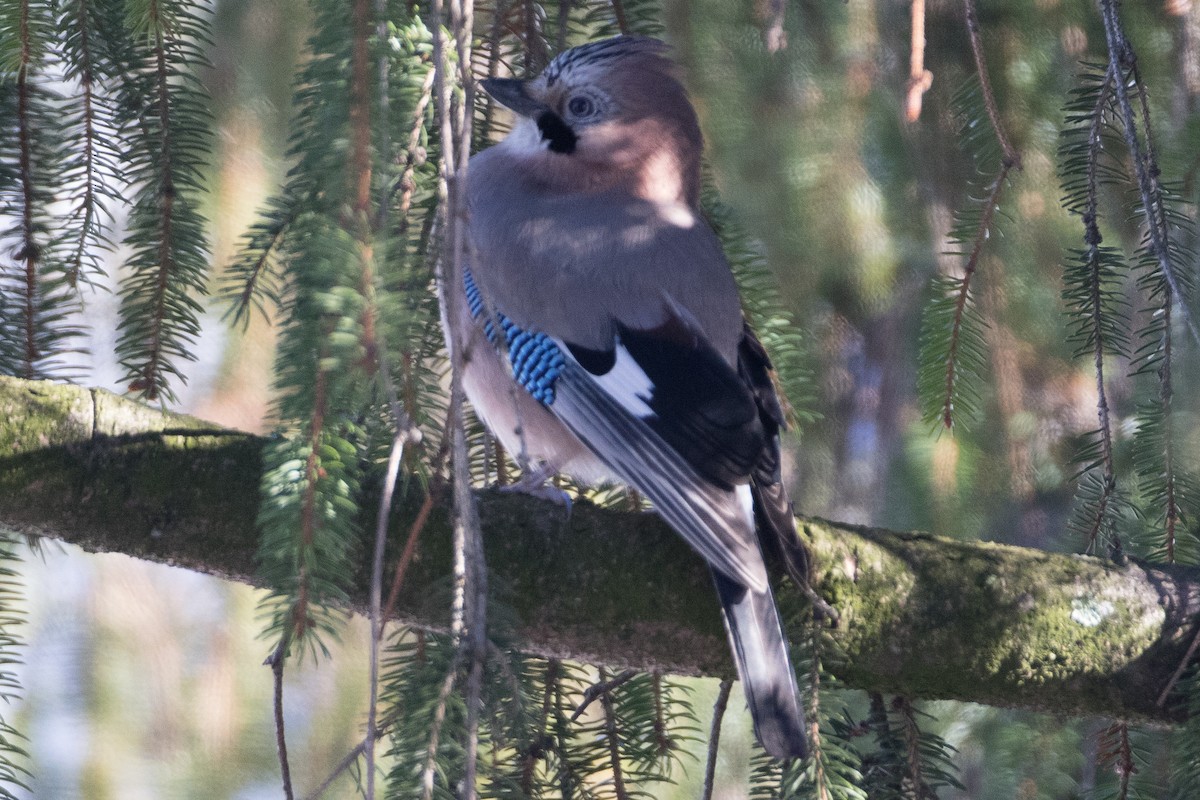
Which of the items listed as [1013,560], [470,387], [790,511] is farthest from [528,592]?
[1013,560]

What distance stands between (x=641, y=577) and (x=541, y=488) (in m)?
0.27

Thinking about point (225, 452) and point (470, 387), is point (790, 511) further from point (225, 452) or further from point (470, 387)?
point (225, 452)

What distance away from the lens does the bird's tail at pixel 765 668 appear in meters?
1.58

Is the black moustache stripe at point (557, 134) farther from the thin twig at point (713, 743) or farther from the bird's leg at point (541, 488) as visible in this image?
the thin twig at point (713, 743)

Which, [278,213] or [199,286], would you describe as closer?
[278,213]

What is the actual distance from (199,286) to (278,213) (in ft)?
1.01

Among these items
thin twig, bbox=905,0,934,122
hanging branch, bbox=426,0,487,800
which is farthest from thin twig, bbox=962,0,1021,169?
hanging branch, bbox=426,0,487,800

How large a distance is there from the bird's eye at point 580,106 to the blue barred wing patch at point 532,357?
436 mm

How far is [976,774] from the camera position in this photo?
286cm

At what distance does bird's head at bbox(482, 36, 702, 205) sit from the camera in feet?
7.94

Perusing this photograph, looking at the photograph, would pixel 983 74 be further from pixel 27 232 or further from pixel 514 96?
pixel 27 232

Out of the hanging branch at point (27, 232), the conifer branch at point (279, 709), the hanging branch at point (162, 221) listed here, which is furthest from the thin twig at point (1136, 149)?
the hanging branch at point (27, 232)

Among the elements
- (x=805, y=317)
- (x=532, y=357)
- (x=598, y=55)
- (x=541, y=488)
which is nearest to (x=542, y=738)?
(x=541, y=488)

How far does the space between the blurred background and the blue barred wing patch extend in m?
0.66
